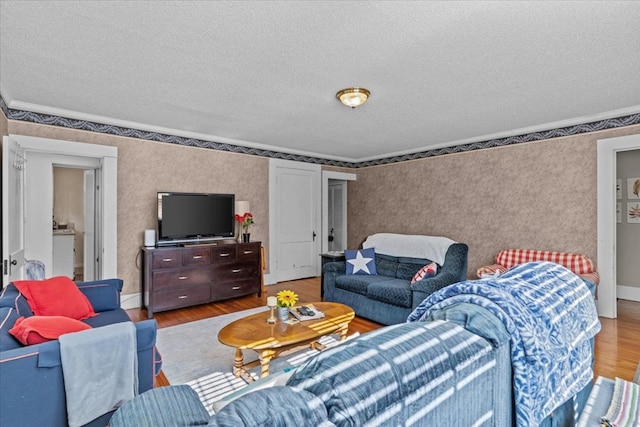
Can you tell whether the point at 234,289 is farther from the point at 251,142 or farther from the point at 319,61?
the point at 319,61

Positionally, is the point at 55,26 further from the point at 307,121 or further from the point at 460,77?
the point at 460,77

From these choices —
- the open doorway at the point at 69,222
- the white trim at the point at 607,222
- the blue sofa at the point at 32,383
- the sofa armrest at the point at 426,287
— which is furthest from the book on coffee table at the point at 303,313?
the open doorway at the point at 69,222

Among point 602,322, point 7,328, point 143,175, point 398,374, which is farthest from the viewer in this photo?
point 143,175

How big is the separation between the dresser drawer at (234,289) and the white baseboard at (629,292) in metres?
5.57

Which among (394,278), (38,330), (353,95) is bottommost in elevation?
(394,278)

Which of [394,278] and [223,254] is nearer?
[394,278]

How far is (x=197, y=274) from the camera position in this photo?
14.8 ft

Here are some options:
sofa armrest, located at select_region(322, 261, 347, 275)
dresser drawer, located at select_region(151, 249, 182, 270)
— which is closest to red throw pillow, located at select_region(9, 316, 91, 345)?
dresser drawer, located at select_region(151, 249, 182, 270)

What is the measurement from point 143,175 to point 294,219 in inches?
104

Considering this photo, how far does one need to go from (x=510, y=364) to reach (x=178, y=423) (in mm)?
1026

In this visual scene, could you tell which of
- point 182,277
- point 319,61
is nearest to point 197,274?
point 182,277

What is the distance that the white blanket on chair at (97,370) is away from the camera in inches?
60.6

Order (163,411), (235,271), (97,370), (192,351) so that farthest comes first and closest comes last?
1. (235,271)
2. (192,351)
3. (97,370)
4. (163,411)

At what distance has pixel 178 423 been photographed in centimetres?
85
